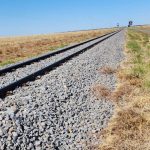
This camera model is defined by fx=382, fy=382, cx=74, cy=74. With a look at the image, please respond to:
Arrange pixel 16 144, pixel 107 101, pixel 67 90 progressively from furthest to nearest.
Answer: pixel 67 90 < pixel 107 101 < pixel 16 144

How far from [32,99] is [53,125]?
178cm

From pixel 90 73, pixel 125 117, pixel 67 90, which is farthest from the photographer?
pixel 90 73

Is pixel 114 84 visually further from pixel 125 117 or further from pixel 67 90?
pixel 125 117

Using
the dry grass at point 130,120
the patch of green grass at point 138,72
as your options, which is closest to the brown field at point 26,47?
the patch of green grass at point 138,72

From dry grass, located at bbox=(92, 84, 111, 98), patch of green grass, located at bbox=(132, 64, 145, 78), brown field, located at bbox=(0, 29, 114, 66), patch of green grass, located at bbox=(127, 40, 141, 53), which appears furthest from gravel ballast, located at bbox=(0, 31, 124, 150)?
patch of green grass, located at bbox=(127, 40, 141, 53)

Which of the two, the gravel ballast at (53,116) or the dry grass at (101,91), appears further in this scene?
the dry grass at (101,91)

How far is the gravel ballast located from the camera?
6410 mm

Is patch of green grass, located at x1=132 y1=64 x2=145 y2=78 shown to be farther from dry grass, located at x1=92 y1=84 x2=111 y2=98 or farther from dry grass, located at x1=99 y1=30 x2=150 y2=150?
dry grass, located at x1=92 y1=84 x2=111 y2=98

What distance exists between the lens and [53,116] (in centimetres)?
781

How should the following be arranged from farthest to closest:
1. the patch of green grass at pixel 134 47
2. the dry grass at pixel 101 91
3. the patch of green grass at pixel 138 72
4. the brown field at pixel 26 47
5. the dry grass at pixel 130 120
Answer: the brown field at pixel 26 47, the patch of green grass at pixel 134 47, the patch of green grass at pixel 138 72, the dry grass at pixel 101 91, the dry grass at pixel 130 120

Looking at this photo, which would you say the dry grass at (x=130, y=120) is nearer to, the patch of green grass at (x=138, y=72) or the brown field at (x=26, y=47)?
the patch of green grass at (x=138, y=72)

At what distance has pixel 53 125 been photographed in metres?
7.27

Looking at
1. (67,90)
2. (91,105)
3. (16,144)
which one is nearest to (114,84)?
(67,90)

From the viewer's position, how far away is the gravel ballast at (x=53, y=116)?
6410mm
